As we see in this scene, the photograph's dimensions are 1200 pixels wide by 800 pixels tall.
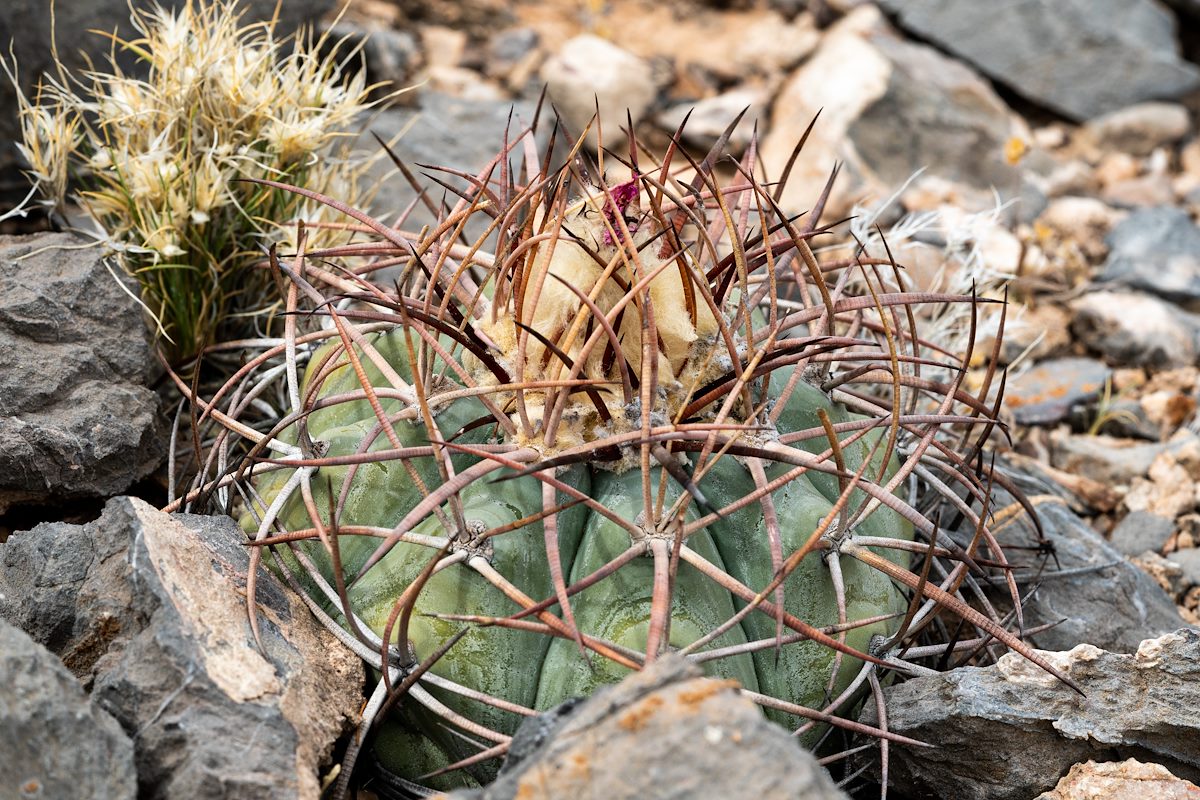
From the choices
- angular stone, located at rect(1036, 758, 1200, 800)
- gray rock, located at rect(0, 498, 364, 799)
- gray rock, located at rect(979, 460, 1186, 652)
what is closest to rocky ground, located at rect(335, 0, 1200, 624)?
gray rock, located at rect(979, 460, 1186, 652)

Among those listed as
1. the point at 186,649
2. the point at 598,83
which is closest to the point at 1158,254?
the point at 598,83

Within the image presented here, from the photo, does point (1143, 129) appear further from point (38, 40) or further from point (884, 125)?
point (38, 40)

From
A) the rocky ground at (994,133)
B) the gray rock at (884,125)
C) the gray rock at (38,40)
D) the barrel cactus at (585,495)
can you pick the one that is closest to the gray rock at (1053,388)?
the rocky ground at (994,133)

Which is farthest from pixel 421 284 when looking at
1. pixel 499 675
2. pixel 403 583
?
pixel 499 675

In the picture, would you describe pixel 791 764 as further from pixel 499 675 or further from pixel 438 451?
pixel 438 451

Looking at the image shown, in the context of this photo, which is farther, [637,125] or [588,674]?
[637,125]

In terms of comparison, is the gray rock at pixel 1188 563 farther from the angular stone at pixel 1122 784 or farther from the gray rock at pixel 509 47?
the gray rock at pixel 509 47

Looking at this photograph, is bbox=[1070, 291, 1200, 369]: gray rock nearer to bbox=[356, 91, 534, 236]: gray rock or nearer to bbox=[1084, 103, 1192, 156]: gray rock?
bbox=[1084, 103, 1192, 156]: gray rock
